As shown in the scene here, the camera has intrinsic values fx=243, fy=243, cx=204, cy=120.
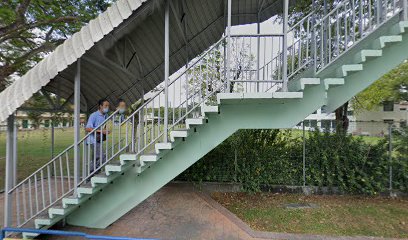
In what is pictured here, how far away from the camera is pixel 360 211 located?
5652 millimetres

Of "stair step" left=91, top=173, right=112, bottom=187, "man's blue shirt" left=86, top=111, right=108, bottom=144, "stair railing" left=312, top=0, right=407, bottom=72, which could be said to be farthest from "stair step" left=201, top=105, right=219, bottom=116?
"man's blue shirt" left=86, top=111, right=108, bottom=144

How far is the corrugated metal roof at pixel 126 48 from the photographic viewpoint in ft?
11.8

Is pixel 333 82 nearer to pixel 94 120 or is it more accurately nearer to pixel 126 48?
pixel 126 48

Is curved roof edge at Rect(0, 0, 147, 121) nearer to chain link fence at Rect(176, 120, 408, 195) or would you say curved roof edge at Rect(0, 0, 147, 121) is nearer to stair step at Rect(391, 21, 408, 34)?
stair step at Rect(391, 21, 408, 34)

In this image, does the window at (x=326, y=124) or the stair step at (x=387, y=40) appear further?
the window at (x=326, y=124)

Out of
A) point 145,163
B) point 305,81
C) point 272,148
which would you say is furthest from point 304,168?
point 145,163

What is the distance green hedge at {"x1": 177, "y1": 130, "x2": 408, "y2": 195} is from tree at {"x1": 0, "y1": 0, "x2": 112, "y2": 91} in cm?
583

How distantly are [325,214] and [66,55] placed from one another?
6.01 m

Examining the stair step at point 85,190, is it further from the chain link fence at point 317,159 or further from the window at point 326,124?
the window at point 326,124

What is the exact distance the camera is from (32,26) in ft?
23.7

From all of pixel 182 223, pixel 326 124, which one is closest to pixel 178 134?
pixel 182 223

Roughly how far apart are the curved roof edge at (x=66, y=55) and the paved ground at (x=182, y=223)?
261cm

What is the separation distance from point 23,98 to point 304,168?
660 centimetres

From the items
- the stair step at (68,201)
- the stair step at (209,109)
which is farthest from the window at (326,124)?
the stair step at (68,201)
